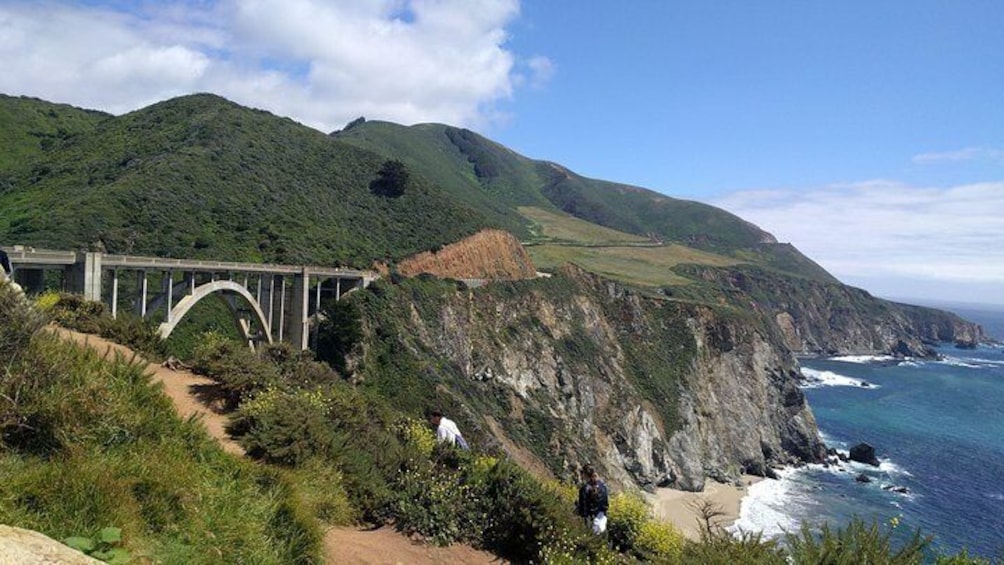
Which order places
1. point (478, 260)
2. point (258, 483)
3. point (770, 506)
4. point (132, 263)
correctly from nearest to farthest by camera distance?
point (258, 483) → point (132, 263) → point (770, 506) → point (478, 260)

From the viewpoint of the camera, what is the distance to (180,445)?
25.4ft

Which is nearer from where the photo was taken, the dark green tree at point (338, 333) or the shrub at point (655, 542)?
the shrub at point (655, 542)

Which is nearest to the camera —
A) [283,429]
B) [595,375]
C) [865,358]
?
[283,429]

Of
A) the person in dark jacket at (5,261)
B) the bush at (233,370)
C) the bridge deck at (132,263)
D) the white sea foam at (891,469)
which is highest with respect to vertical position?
the bridge deck at (132,263)

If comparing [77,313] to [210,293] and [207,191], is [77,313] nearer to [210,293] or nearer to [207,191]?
[210,293]

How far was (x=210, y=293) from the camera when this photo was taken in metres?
35.1

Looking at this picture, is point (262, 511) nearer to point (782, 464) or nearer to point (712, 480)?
point (712, 480)

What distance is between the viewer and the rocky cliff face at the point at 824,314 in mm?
135250

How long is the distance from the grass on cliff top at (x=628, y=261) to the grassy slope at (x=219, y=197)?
957 inches

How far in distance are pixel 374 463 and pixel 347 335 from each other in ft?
113

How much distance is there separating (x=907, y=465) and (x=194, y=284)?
6911cm

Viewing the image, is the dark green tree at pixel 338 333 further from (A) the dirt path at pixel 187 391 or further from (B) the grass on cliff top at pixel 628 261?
(B) the grass on cliff top at pixel 628 261

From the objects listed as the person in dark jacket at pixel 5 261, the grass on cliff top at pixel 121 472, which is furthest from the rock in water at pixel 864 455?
the person in dark jacket at pixel 5 261

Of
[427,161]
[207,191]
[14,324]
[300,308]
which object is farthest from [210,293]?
[427,161]
